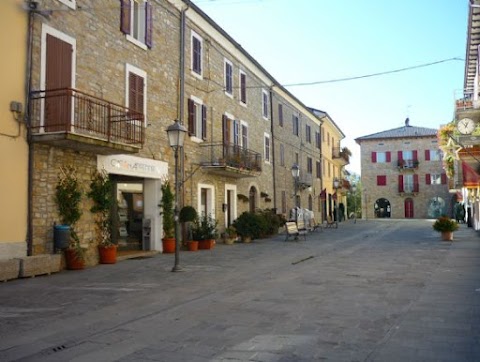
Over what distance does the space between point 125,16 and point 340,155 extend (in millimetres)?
33296

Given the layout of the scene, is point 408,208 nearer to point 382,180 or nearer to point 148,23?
point 382,180

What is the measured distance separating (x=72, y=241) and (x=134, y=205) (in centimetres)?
423

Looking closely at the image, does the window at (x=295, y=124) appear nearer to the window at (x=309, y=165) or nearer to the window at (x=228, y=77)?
the window at (x=309, y=165)

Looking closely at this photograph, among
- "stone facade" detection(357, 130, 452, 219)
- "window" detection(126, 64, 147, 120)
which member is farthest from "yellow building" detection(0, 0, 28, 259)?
"stone facade" detection(357, 130, 452, 219)

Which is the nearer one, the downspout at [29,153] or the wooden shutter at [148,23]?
the downspout at [29,153]

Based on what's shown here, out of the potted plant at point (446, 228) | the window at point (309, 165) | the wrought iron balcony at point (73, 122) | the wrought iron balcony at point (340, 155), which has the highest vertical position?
the wrought iron balcony at point (340, 155)

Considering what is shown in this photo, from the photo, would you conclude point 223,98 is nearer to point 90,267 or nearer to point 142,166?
point 142,166

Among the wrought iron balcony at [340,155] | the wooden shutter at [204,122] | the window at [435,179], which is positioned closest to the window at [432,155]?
the window at [435,179]

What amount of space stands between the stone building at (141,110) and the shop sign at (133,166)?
0.03 meters

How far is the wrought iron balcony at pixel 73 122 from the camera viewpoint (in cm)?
995

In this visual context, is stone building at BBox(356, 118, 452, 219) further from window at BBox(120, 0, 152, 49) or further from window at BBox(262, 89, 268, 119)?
window at BBox(120, 0, 152, 49)

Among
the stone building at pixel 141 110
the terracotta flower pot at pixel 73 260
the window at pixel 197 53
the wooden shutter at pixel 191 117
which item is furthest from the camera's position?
the window at pixel 197 53

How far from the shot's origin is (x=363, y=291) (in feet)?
25.5

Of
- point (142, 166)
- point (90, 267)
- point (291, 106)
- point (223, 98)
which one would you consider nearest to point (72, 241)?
point (90, 267)
